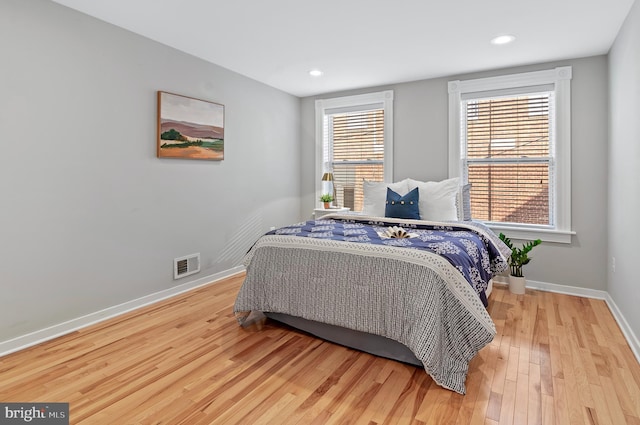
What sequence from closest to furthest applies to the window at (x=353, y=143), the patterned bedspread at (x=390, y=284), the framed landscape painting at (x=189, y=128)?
the patterned bedspread at (x=390, y=284)
the framed landscape painting at (x=189, y=128)
the window at (x=353, y=143)

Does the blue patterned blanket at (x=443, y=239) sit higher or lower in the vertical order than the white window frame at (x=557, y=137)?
lower

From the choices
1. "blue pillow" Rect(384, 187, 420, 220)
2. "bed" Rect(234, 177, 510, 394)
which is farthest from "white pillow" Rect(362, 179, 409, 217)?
"bed" Rect(234, 177, 510, 394)

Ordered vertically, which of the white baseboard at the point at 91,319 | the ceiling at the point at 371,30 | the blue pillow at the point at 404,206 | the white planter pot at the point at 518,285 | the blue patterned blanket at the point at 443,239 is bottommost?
the white baseboard at the point at 91,319

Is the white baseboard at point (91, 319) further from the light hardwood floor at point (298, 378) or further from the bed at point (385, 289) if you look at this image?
the bed at point (385, 289)

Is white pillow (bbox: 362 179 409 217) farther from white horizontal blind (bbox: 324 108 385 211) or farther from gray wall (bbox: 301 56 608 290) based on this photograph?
gray wall (bbox: 301 56 608 290)

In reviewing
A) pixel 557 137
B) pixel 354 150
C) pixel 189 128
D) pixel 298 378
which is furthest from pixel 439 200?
pixel 189 128

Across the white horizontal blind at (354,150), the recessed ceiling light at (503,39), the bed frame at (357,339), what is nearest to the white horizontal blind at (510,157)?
the recessed ceiling light at (503,39)

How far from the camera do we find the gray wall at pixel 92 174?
2395 mm

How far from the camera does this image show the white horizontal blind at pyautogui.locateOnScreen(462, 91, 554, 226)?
3736 mm

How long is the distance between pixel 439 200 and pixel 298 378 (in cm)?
232

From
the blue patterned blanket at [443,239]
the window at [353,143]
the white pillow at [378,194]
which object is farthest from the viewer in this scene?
the window at [353,143]

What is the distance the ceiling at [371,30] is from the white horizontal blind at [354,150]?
909mm

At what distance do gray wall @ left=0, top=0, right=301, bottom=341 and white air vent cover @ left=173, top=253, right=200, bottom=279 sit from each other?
6 cm

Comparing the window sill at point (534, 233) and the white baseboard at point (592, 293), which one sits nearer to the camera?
the white baseboard at point (592, 293)
